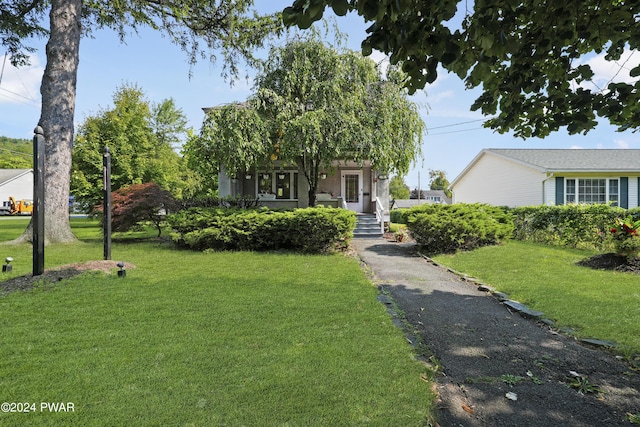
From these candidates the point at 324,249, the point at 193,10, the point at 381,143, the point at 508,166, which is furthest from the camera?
the point at 508,166

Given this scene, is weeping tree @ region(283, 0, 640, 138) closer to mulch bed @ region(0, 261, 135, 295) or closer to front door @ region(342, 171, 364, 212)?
mulch bed @ region(0, 261, 135, 295)

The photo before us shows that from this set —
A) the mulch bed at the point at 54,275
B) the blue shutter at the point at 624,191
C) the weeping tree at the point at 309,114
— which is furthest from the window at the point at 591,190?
the mulch bed at the point at 54,275

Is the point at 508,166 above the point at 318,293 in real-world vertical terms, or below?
above

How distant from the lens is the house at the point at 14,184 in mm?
47656

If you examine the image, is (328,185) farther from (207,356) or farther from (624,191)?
(207,356)

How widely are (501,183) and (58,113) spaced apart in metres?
22.4

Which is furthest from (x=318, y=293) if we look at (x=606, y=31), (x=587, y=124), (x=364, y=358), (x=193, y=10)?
(x=193, y=10)

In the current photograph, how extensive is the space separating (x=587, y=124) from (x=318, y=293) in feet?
13.1

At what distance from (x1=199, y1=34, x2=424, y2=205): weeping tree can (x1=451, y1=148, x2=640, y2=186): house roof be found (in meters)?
10.7

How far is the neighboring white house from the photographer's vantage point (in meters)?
47.7

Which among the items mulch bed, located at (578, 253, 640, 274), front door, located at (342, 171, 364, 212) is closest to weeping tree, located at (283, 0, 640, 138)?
mulch bed, located at (578, 253, 640, 274)

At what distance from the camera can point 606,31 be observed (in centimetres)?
329

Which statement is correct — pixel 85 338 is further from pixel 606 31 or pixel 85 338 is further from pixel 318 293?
pixel 606 31

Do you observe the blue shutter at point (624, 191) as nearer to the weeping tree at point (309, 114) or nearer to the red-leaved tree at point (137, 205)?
the weeping tree at point (309, 114)
